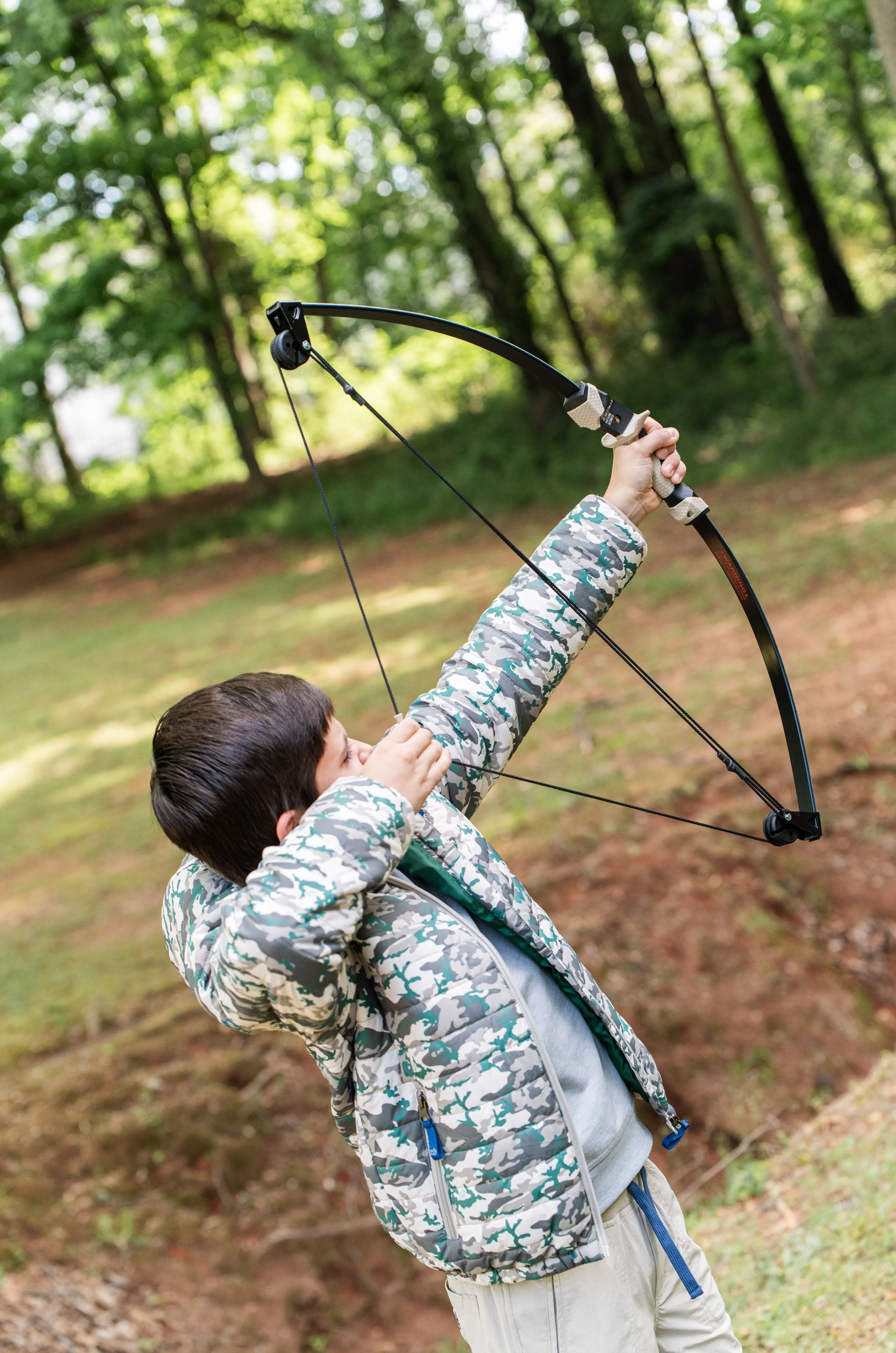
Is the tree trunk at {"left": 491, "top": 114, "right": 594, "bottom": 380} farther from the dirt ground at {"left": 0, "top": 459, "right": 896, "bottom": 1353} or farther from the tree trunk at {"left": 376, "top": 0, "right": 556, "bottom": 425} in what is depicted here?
the dirt ground at {"left": 0, "top": 459, "right": 896, "bottom": 1353}

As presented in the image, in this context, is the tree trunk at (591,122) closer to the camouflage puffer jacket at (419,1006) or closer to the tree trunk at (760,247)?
the tree trunk at (760,247)

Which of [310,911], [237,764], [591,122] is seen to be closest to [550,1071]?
[310,911]

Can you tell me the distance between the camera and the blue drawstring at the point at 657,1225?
1.71 m

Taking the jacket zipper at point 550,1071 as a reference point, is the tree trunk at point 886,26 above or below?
above

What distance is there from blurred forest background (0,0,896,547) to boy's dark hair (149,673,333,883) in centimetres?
753

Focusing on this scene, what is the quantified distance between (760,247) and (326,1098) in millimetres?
10825

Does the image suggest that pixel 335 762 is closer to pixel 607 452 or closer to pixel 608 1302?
pixel 608 1302

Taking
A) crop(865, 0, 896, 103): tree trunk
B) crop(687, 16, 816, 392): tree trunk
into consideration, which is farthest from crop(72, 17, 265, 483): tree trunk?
crop(865, 0, 896, 103): tree trunk

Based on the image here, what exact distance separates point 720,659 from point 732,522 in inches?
147

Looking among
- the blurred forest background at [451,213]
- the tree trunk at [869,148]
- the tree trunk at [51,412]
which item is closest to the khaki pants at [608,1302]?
the blurred forest background at [451,213]

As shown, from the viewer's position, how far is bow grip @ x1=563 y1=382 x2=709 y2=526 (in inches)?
83.6

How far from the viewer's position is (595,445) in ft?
48.3

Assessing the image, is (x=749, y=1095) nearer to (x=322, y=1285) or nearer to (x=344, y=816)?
(x=322, y=1285)

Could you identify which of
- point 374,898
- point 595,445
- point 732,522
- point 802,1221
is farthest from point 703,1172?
point 595,445
